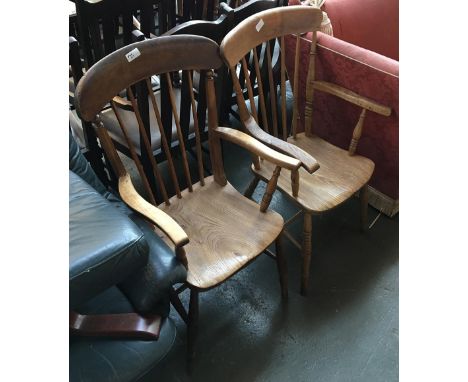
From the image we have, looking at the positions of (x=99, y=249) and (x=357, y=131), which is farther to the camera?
(x=357, y=131)

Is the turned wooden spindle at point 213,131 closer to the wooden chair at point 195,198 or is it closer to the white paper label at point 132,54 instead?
the wooden chair at point 195,198

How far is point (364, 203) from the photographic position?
1793mm

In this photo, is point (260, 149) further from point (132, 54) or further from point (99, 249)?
point (99, 249)

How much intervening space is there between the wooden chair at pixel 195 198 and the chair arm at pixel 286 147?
0.19 ft

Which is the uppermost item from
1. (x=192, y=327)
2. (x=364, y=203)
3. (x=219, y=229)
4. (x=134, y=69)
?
(x=134, y=69)

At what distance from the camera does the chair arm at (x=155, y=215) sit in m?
1.06

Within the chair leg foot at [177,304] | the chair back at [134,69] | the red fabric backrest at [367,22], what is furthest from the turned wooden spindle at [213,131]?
the red fabric backrest at [367,22]

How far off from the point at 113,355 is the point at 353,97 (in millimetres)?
1272

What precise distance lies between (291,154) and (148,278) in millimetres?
620

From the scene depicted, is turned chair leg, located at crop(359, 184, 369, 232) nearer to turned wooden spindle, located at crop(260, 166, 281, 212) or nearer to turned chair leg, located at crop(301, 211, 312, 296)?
turned chair leg, located at crop(301, 211, 312, 296)

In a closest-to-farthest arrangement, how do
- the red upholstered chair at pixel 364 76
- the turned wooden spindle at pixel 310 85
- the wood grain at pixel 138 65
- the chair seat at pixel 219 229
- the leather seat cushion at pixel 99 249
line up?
the leather seat cushion at pixel 99 249 → the wood grain at pixel 138 65 → the chair seat at pixel 219 229 → the red upholstered chair at pixel 364 76 → the turned wooden spindle at pixel 310 85

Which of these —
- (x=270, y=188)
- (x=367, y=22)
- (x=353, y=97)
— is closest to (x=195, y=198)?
(x=270, y=188)

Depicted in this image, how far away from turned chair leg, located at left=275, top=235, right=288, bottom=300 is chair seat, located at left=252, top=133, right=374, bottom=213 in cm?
17

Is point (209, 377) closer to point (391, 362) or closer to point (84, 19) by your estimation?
point (391, 362)
